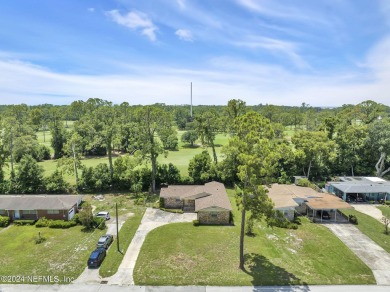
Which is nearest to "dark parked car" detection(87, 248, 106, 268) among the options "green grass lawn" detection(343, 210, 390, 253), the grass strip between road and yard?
the grass strip between road and yard

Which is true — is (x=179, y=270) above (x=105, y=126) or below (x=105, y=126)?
below

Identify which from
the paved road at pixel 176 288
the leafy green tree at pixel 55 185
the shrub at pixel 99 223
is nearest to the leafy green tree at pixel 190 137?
the leafy green tree at pixel 55 185

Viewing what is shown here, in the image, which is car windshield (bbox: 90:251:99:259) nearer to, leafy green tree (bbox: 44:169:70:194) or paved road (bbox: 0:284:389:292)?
paved road (bbox: 0:284:389:292)

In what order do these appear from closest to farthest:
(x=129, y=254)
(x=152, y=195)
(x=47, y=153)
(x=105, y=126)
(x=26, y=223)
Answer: (x=129, y=254)
(x=26, y=223)
(x=152, y=195)
(x=105, y=126)
(x=47, y=153)

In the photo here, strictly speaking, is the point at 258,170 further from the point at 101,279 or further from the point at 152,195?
the point at 152,195

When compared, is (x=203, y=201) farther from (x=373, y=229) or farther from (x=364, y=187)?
(x=364, y=187)

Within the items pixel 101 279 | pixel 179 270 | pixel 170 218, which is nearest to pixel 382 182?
pixel 170 218

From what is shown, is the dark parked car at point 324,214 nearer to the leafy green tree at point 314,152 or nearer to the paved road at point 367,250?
the paved road at point 367,250
